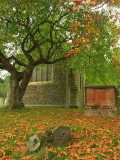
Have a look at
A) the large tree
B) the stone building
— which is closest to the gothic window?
the stone building

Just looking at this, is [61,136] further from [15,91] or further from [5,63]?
[5,63]

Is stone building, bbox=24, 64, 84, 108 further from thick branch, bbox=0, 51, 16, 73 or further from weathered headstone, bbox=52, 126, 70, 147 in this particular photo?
weathered headstone, bbox=52, 126, 70, 147

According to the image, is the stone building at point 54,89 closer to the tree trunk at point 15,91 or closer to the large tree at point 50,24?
the large tree at point 50,24

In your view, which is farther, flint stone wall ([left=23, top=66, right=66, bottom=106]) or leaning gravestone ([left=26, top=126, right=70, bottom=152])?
flint stone wall ([left=23, top=66, right=66, bottom=106])

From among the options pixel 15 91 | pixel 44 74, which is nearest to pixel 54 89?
pixel 44 74

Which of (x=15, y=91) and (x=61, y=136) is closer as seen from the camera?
(x=61, y=136)

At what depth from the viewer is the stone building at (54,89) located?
19297mm

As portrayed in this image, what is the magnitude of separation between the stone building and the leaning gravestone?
13.7 meters

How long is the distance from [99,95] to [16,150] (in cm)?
674

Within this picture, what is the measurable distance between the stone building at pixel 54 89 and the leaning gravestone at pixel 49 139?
13.7 m

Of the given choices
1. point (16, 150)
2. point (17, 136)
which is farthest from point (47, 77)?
point (16, 150)

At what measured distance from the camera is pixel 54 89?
20141 millimetres

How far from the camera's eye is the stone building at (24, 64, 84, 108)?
19297 mm

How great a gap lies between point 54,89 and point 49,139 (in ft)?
49.5
